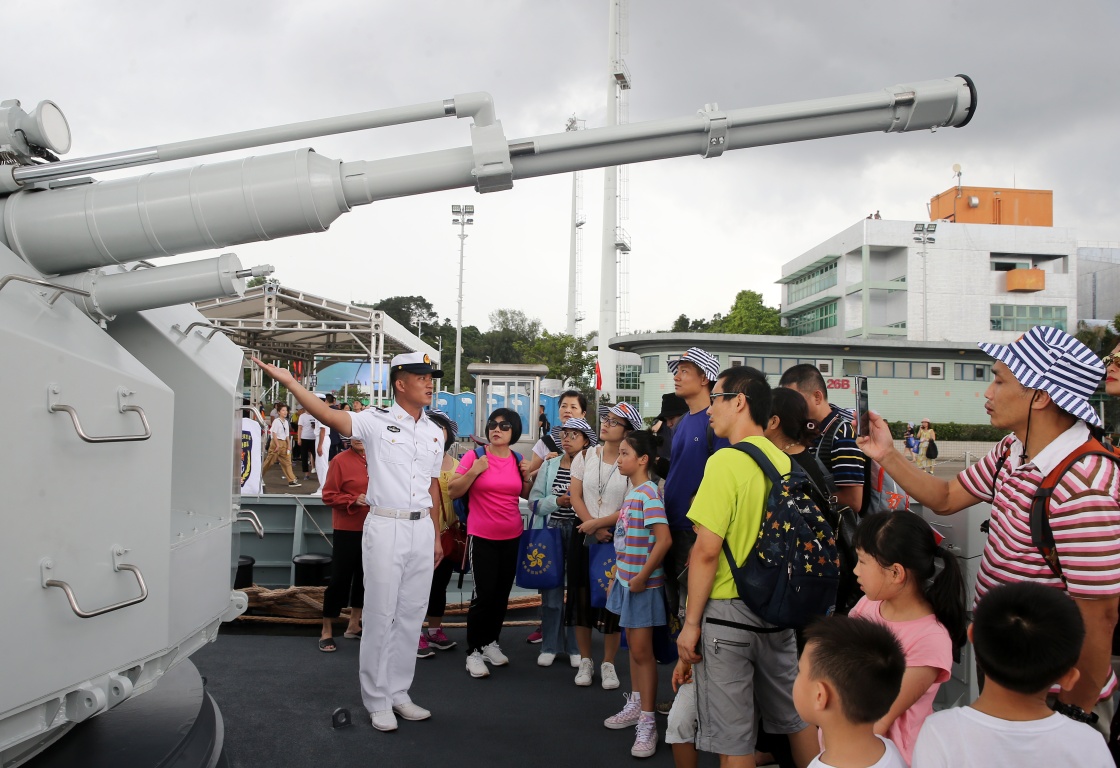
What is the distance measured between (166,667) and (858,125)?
3054mm

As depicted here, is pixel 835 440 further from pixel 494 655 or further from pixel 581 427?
pixel 494 655

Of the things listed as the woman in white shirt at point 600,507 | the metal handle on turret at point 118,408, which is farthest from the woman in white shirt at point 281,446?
the metal handle on turret at point 118,408

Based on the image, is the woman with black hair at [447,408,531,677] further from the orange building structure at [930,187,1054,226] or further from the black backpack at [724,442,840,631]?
the orange building structure at [930,187,1054,226]

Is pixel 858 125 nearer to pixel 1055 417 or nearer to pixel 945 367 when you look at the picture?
pixel 1055 417

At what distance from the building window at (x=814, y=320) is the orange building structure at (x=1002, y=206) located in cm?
814

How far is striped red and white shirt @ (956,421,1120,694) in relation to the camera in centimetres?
216

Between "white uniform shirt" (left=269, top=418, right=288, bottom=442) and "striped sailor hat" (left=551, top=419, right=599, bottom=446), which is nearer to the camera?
"striped sailor hat" (left=551, top=419, right=599, bottom=446)

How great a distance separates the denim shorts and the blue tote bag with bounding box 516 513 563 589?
4.21 ft

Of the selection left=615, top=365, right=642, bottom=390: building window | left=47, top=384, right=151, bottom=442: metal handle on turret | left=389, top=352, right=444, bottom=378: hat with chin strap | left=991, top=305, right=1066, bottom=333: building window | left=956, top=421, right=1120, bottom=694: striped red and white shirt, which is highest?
left=991, top=305, right=1066, bottom=333: building window

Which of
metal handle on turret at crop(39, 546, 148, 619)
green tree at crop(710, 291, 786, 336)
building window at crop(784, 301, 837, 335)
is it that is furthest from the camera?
green tree at crop(710, 291, 786, 336)

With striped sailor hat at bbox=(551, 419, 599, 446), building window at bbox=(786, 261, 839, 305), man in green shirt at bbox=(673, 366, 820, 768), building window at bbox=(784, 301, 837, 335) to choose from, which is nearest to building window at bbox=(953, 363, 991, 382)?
building window at bbox=(784, 301, 837, 335)

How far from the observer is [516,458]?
5645 millimetres

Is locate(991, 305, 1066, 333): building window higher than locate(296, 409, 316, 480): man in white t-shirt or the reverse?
higher

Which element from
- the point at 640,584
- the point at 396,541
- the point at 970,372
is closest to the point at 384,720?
the point at 396,541
